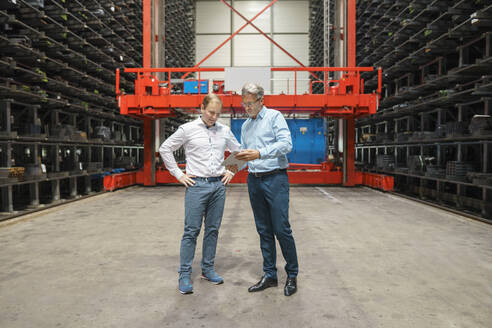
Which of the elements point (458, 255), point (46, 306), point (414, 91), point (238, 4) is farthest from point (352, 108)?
point (238, 4)

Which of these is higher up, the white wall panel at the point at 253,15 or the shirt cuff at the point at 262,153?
the white wall panel at the point at 253,15

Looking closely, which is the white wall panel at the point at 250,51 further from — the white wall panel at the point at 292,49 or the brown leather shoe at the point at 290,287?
the brown leather shoe at the point at 290,287

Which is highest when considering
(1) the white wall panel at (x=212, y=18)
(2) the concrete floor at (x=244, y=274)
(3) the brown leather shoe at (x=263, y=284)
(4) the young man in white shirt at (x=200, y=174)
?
(1) the white wall panel at (x=212, y=18)

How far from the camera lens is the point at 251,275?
3.46 metres

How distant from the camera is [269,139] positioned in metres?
2.93

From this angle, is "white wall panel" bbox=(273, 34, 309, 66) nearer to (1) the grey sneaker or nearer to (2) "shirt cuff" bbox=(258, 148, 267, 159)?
(2) "shirt cuff" bbox=(258, 148, 267, 159)

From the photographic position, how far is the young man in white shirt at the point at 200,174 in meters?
3.01

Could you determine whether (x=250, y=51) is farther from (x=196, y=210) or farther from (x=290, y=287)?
(x=290, y=287)

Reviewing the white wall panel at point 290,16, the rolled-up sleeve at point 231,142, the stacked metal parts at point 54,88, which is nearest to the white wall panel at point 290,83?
the white wall panel at point 290,16

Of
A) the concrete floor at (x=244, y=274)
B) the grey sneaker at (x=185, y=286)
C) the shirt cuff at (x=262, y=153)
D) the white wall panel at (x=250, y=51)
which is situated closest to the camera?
the concrete floor at (x=244, y=274)

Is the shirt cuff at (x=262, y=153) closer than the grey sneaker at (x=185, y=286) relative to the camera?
Yes

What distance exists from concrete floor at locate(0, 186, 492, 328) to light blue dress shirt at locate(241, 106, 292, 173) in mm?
1127

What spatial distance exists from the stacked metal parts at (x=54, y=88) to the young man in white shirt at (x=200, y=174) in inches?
191

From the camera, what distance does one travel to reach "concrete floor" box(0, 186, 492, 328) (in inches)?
102
